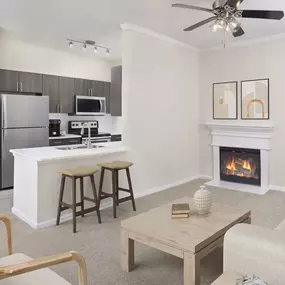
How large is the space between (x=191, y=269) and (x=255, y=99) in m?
3.95

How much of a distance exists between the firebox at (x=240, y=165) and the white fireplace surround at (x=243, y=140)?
0.35 ft

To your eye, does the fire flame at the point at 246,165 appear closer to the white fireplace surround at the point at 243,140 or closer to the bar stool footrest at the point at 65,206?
the white fireplace surround at the point at 243,140

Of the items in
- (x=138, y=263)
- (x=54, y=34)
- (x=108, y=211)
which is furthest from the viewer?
(x=54, y=34)

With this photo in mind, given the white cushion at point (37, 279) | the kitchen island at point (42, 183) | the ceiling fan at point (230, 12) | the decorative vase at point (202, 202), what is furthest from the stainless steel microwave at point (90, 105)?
the white cushion at point (37, 279)

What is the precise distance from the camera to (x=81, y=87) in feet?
20.2

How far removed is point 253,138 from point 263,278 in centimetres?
394

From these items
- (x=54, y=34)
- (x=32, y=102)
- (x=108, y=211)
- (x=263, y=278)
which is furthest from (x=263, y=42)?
(x=263, y=278)

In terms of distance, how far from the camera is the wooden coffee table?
1.95 metres

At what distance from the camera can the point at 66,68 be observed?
604 cm

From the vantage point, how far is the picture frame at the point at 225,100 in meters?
5.37

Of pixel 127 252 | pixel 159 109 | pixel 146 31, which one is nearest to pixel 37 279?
pixel 127 252

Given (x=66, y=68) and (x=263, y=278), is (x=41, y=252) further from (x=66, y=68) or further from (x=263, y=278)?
(x=66, y=68)

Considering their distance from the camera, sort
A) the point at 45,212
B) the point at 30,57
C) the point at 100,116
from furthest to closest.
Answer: the point at 100,116
the point at 30,57
the point at 45,212

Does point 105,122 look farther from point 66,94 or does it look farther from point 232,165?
point 232,165
